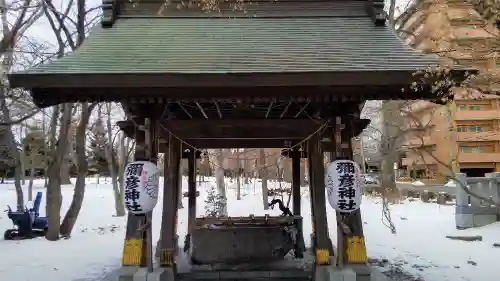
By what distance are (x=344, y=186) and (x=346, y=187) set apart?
1.3 inches

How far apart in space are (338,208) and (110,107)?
15.6 m

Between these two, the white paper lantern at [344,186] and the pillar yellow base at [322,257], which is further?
the pillar yellow base at [322,257]

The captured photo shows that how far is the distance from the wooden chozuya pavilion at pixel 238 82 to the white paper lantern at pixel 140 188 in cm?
21

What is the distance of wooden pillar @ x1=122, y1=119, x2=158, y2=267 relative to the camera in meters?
6.68

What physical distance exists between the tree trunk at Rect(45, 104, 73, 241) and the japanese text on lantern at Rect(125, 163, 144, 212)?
7423 millimetres

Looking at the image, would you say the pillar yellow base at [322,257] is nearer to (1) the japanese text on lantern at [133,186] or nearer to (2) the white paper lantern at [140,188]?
(2) the white paper lantern at [140,188]

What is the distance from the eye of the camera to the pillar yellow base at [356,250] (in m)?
6.80

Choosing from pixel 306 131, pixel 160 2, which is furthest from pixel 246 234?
pixel 160 2

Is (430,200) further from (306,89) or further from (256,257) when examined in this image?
(306,89)

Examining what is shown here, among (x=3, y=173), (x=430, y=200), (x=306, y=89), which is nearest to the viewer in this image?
(x=306, y=89)

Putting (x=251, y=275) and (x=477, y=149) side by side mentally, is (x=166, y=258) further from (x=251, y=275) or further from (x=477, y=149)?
(x=477, y=149)

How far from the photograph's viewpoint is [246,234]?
905 centimetres

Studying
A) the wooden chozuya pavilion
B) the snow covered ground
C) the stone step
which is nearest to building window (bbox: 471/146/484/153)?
the snow covered ground

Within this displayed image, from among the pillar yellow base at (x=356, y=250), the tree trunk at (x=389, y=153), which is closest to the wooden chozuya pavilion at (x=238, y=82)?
the pillar yellow base at (x=356, y=250)
